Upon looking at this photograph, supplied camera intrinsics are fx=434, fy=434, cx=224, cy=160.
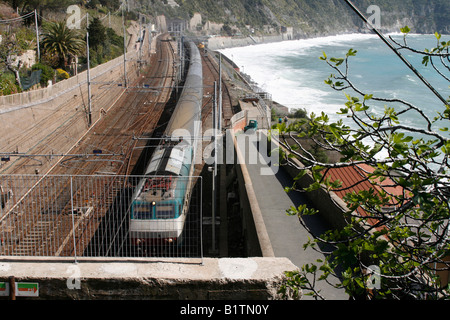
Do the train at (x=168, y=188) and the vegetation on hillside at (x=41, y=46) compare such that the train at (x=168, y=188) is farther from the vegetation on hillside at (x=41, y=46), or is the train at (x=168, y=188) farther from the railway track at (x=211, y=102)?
the vegetation on hillside at (x=41, y=46)

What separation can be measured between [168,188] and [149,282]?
5715 mm

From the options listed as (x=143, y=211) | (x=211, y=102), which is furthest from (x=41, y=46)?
(x=143, y=211)

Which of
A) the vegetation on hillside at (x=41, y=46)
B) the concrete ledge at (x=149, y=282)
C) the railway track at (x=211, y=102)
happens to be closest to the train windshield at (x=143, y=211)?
the concrete ledge at (x=149, y=282)

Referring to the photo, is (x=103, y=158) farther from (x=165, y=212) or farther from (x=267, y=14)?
(x=267, y=14)

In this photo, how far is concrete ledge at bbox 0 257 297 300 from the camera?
17.7 feet

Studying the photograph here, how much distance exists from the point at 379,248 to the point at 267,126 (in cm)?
2496

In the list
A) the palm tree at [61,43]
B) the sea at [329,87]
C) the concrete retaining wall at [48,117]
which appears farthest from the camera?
the sea at [329,87]

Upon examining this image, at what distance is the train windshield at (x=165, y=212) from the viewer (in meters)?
10.2

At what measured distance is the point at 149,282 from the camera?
5387 millimetres

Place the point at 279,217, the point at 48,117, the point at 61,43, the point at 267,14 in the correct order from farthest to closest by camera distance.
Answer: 1. the point at 267,14
2. the point at 61,43
3. the point at 48,117
4. the point at 279,217

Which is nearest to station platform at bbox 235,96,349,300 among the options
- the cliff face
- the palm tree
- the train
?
the train

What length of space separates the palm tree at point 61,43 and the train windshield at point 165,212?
21.6 m

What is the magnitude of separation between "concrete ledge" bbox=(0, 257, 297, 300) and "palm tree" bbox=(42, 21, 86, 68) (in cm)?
2550
